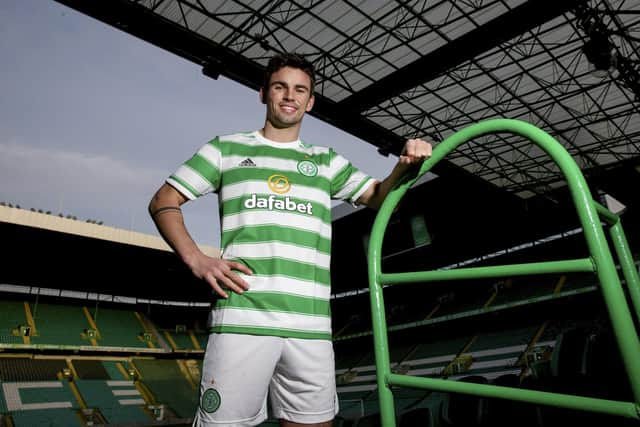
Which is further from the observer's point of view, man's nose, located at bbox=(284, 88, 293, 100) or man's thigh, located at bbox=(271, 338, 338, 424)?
man's nose, located at bbox=(284, 88, 293, 100)

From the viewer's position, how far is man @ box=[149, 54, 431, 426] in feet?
3.93

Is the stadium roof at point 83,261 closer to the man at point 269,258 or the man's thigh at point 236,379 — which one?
the man at point 269,258

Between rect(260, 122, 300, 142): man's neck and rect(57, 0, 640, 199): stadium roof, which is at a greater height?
rect(57, 0, 640, 199): stadium roof

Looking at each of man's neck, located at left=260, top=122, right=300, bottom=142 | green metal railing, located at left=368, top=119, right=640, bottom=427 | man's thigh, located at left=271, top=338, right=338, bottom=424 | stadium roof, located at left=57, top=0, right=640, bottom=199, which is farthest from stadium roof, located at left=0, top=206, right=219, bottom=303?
green metal railing, located at left=368, top=119, right=640, bottom=427

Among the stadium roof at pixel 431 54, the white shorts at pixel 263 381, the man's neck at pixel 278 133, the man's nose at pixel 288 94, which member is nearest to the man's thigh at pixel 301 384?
the white shorts at pixel 263 381

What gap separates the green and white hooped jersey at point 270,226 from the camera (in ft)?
4.09

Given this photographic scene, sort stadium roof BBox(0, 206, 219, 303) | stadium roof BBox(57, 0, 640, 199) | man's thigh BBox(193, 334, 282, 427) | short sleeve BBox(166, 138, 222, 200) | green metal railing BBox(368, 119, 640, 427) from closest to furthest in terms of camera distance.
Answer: green metal railing BBox(368, 119, 640, 427), man's thigh BBox(193, 334, 282, 427), short sleeve BBox(166, 138, 222, 200), stadium roof BBox(57, 0, 640, 199), stadium roof BBox(0, 206, 219, 303)

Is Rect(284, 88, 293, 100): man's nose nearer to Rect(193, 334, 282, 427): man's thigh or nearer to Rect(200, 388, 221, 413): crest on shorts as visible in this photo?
Rect(193, 334, 282, 427): man's thigh

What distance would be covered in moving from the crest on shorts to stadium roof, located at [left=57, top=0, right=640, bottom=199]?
720cm

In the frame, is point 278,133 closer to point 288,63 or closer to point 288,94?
point 288,94

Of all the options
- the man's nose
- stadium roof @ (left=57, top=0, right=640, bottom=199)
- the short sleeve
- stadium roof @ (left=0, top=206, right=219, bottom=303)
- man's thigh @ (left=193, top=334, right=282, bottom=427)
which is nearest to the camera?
man's thigh @ (left=193, top=334, right=282, bottom=427)

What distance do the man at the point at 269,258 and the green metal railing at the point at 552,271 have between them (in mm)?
186

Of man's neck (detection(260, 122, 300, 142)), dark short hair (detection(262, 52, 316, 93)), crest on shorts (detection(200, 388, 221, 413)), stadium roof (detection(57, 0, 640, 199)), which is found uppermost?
stadium roof (detection(57, 0, 640, 199))

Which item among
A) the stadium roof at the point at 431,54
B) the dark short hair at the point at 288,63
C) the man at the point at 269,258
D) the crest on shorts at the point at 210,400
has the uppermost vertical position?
the stadium roof at the point at 431,54
